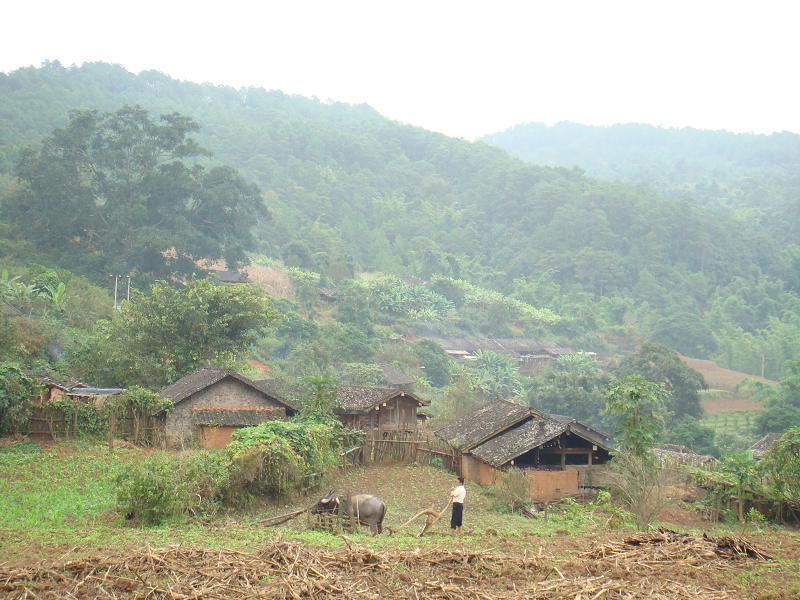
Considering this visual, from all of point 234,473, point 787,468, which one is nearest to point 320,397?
point 234,473

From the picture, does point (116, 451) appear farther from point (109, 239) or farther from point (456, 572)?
point (109, 239)

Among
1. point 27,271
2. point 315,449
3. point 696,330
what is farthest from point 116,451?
point 696,330

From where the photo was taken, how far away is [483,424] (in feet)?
89.9

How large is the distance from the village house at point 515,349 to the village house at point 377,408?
3604 cm

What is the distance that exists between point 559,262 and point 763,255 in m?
26.8

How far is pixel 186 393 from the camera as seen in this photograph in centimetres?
2598

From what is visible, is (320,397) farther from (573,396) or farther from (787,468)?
(573,396)

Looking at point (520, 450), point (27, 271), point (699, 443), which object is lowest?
point (699, 443)

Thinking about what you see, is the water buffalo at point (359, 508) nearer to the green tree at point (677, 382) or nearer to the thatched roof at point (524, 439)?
the thatched roof at point (524, 439)

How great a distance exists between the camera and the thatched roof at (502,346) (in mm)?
69188

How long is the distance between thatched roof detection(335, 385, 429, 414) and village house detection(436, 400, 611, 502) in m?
3.44

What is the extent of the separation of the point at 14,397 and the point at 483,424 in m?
14.7

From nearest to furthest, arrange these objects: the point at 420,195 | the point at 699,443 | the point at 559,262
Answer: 1. the point at 699,443
2. the point at 559,262
3. the point at 420,195

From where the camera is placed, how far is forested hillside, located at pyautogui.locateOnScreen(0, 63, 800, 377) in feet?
265
